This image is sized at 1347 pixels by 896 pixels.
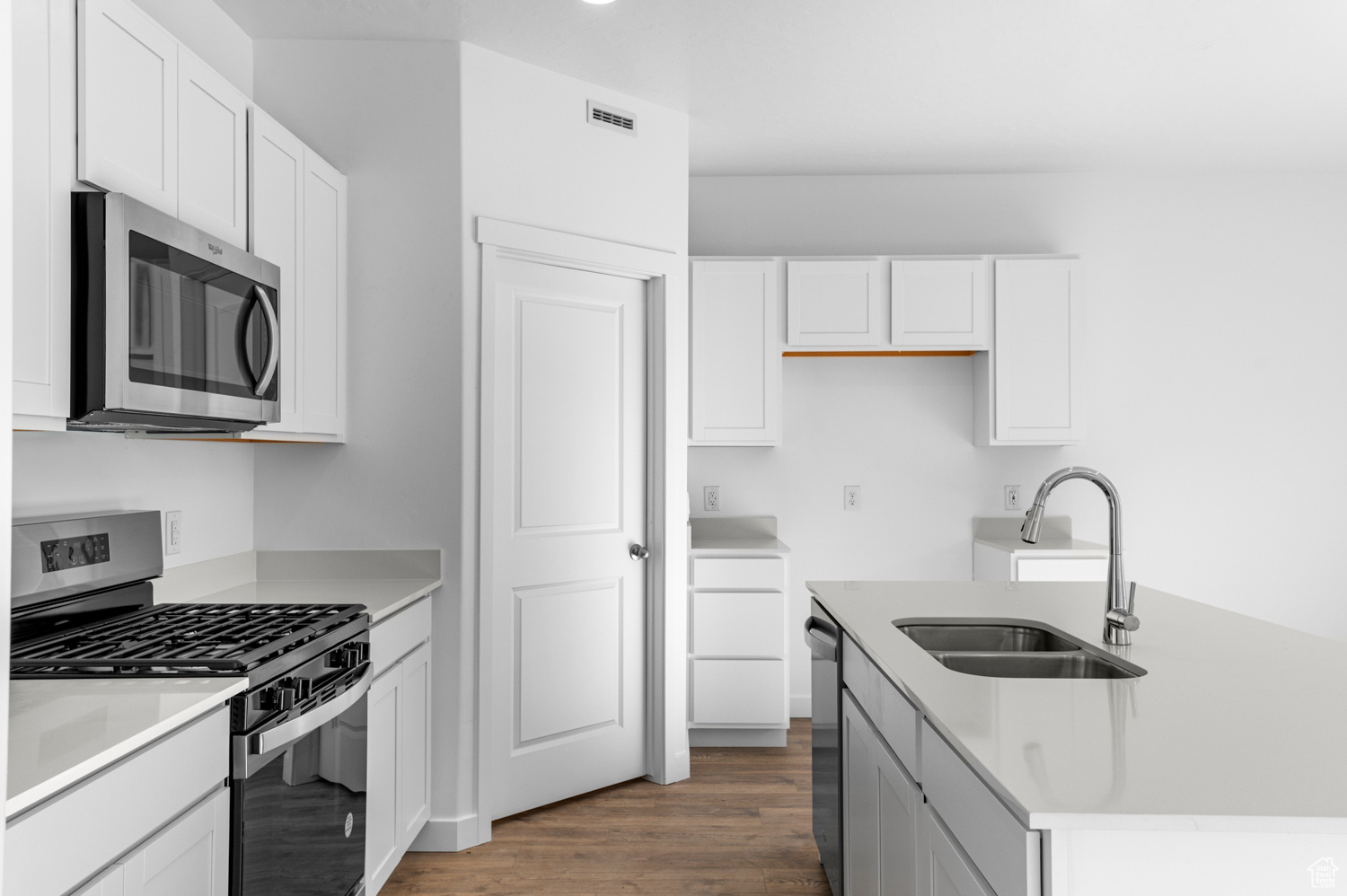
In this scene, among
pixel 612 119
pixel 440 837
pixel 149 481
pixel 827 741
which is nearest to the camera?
pixel 149 481

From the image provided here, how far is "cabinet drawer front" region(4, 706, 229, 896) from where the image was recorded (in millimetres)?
1018

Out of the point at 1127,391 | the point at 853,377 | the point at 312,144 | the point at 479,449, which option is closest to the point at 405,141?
the point at 312,144

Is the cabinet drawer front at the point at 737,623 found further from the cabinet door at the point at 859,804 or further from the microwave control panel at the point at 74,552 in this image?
the microwave control panel at the point at 74,552

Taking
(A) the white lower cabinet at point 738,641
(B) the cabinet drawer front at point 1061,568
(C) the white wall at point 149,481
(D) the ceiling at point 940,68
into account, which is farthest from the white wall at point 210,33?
(B) the cabinet drawer front at point 1061,568

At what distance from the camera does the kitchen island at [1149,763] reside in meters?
0.95

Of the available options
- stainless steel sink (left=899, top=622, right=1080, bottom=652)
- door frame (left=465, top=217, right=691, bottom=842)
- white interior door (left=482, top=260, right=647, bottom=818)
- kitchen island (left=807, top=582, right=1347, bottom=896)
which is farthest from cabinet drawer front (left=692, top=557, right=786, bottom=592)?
kitchen island (left=807, top=582, right=1347, bottom=896)

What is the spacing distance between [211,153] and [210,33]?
2.92ft

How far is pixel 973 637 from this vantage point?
2010mm

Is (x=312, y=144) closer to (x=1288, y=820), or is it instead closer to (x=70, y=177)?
(x=70, y=177)

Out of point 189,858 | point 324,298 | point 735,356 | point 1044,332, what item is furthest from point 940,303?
point 189,858

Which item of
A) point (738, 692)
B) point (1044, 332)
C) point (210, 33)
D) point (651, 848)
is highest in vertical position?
point (210, 33)

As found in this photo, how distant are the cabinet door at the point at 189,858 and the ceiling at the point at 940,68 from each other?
7.71 feet

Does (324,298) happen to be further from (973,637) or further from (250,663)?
(973,637)

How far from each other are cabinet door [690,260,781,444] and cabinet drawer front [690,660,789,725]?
1.06m
